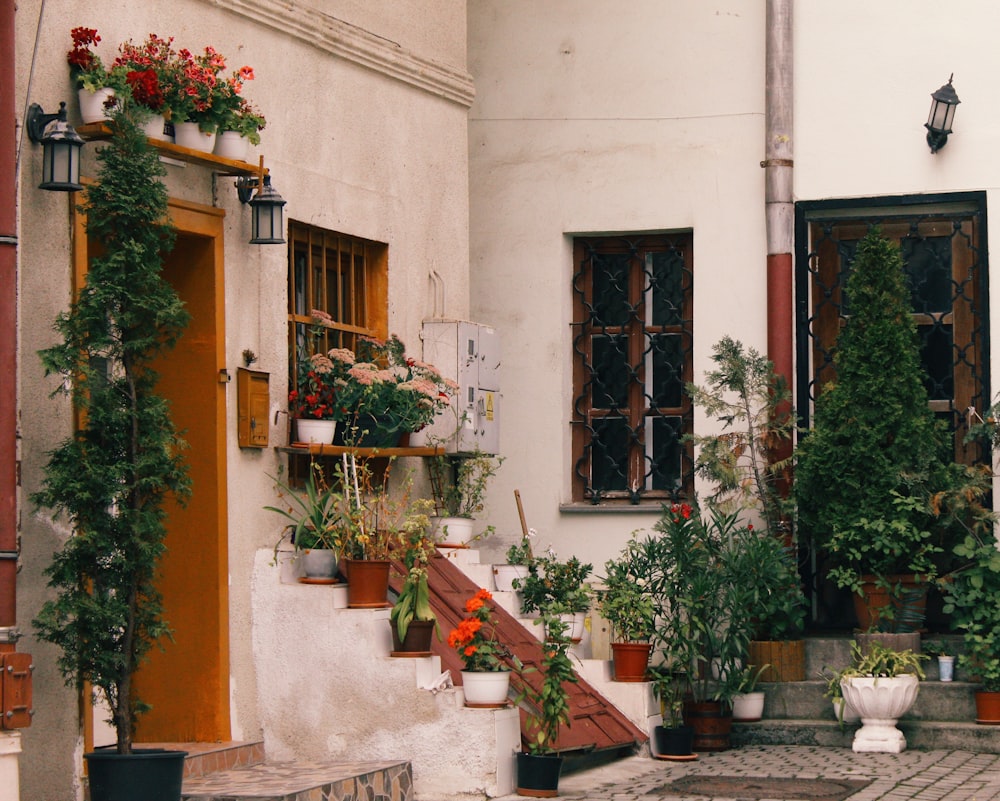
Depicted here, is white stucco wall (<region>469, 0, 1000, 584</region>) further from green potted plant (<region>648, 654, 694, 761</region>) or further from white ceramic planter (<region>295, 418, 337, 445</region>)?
white ceramic planter (<region>295, 418, 337, 445</region>)

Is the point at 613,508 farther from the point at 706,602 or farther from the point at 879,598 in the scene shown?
the point at 879,598

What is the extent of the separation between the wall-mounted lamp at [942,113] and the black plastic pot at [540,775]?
216 inches

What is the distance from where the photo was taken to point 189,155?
9.15m

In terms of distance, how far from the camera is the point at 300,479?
34.7 feet

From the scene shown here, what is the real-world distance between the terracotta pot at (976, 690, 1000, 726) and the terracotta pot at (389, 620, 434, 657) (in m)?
3.76

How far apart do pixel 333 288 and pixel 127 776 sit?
4275 mm

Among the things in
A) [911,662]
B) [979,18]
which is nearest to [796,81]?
[979,18]

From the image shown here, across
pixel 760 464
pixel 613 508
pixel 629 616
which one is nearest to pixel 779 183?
pixel 760 464

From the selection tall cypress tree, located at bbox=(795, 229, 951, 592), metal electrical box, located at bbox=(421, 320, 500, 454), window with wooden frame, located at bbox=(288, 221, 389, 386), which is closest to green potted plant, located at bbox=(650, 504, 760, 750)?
tall cypress tree, located at bbox=(795, 229, 951, 592)

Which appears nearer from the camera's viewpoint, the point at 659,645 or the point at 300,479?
the point at 300,479

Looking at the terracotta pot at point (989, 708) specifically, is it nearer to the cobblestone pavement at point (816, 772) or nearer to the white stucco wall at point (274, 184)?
the cobblestone pavement at point (816, 772)

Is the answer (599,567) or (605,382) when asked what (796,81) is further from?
(599,567)

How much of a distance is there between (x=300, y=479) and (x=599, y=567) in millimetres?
3157

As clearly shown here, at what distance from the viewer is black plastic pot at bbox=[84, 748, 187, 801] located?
777cm
